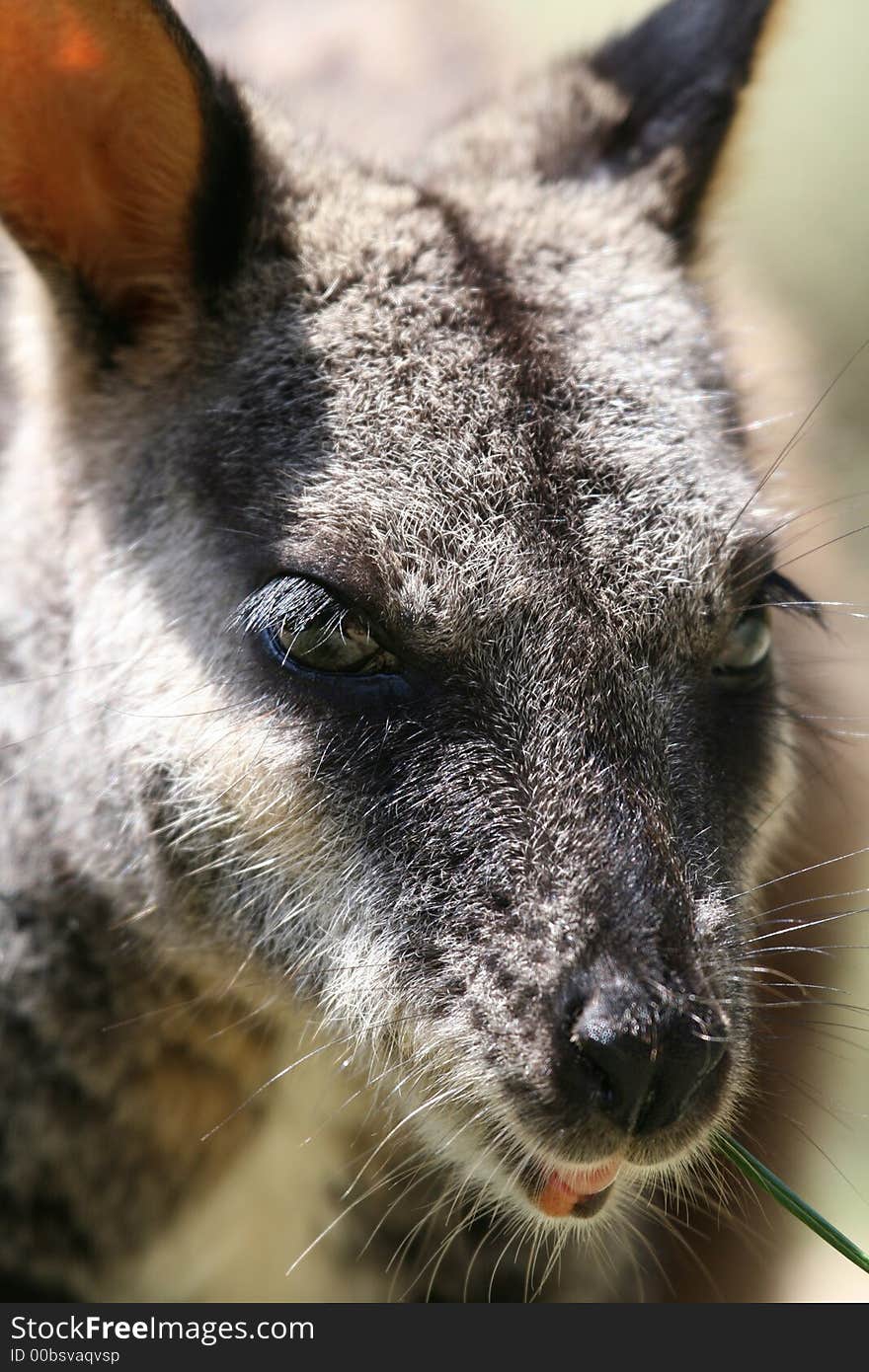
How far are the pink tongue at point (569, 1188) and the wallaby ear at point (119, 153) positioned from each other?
211 centimetres

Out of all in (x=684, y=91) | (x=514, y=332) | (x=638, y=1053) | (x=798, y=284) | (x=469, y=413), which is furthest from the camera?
(x=798, y=284)

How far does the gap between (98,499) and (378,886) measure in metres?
1.21

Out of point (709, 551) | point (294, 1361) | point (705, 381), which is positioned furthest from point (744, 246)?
point (294, 1361)

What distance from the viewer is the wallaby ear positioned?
121 inches

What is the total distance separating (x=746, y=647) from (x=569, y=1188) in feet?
4.08

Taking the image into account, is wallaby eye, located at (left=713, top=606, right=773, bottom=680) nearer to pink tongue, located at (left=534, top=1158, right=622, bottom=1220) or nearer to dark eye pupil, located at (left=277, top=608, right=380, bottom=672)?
dark eye pupil, located at (left=277, top=608, right=380, bottom=672)

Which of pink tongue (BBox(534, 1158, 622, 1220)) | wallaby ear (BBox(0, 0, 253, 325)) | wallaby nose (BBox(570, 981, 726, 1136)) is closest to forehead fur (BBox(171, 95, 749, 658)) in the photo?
wallaby ear (BBox(0, 0, 253, 325))

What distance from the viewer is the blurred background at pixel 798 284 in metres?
4.28

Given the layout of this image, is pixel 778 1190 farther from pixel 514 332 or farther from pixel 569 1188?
pixel 514 332

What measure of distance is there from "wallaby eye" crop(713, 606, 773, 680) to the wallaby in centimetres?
1

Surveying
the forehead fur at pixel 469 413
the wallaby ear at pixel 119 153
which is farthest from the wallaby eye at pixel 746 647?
the wallaby ear at pixel 119 153

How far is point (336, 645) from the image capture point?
3.00 meters

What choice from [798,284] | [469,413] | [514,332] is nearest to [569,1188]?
[469,413]

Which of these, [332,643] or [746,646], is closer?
[332,643]
